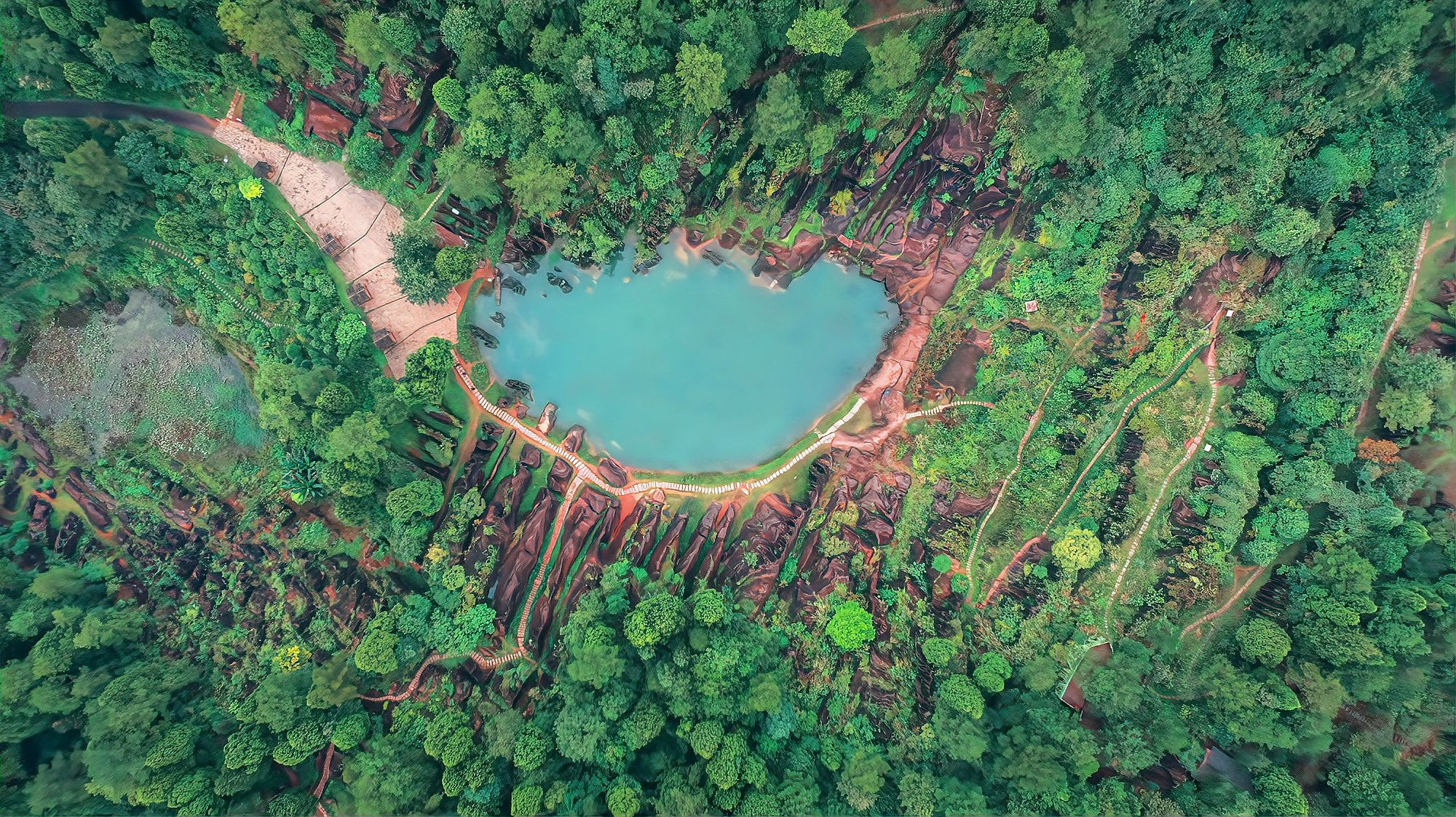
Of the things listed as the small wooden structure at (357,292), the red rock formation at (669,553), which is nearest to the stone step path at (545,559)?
the red rock formation at (669,553)

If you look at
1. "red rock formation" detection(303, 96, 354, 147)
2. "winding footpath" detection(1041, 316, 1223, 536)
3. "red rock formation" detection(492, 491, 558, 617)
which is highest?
"winding footpath" detection(1041, 316, 1223, 536)

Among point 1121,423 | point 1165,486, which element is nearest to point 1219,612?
point 1165,486

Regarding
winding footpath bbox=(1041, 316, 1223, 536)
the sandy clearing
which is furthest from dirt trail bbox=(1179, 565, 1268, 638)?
the sandy clearing

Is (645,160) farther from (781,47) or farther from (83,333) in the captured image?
(83,333)

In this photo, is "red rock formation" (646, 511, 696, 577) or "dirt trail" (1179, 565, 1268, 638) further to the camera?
"red rock formation" (646, 511, 696, 577)

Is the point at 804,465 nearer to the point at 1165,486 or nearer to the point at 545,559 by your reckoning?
the point at 545,559

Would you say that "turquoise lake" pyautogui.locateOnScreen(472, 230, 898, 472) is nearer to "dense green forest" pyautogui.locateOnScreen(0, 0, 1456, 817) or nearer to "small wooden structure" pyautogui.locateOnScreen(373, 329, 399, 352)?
"dense green forest" pyautogui.locateOnScreen(0, 0, 1456, 817)
